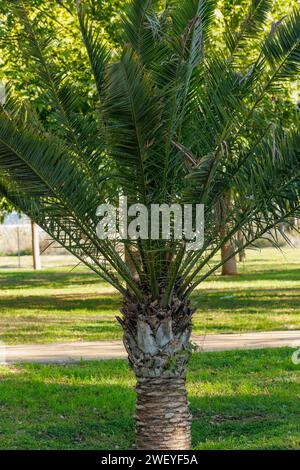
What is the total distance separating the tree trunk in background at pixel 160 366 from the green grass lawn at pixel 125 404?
568mm

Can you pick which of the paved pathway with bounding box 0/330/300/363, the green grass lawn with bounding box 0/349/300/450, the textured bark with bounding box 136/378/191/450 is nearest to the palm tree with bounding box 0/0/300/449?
the textured bark with bounding box 136/378/191/450

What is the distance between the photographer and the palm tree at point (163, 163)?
21.6 ft

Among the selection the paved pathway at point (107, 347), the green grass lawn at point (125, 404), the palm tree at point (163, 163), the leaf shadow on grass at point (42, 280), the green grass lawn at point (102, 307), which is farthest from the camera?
the leaf shadow on grass at point (42, 280)

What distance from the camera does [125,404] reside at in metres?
9.19

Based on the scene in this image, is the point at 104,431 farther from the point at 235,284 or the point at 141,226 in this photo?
the point at 235,284

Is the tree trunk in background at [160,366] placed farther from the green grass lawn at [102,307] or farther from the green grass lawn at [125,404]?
the green grass lawn at [125,404]

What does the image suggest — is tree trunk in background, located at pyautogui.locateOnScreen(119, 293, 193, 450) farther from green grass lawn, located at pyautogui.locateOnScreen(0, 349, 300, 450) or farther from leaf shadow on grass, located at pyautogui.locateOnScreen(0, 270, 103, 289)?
leaf shadow on grass, located at pyautogui.locateOnScreen(0, 270, 103, 289)

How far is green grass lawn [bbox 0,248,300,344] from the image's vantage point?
1467 centimetres

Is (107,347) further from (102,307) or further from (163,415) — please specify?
(102,307)

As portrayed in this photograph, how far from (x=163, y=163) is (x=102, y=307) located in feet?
42.3

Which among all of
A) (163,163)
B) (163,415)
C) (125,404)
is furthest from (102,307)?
(163,163)

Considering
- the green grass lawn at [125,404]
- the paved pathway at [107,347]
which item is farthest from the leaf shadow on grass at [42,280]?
the green grass lawn at [125,404]

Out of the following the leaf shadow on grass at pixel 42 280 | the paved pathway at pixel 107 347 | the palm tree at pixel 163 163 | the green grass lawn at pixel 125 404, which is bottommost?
the green grass lawn at pixel 125 404

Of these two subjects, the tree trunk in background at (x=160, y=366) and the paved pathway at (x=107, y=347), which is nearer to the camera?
the tree trunk in background at (x=160, y=366)
